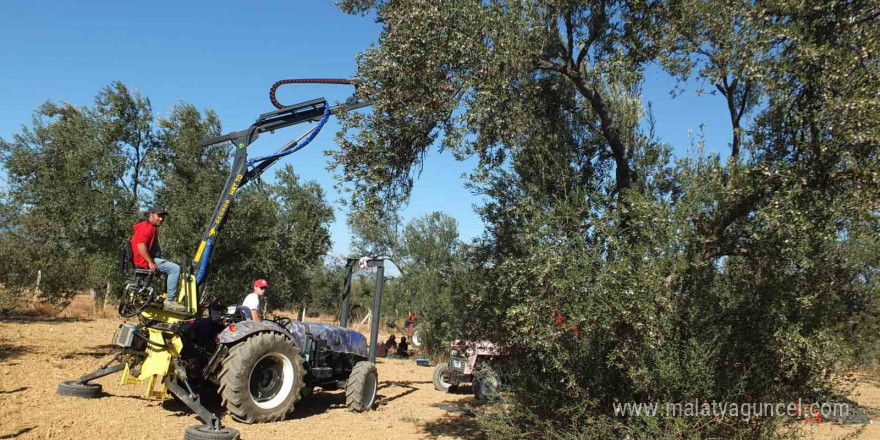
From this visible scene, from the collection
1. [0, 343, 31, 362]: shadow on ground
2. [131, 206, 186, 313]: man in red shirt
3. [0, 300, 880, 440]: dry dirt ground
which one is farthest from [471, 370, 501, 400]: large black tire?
[0, 343, 31, 362]: shadow on ground

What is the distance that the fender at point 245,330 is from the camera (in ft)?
23.4

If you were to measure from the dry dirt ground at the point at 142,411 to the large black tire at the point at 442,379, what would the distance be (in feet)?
0.71

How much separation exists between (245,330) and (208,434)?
5.85ft

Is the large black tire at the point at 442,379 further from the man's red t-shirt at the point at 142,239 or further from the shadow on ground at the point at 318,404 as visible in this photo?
the man's red t-shirt at the point at 142,239

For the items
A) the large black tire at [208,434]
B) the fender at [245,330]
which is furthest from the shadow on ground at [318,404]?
the large black tire at [208,434]

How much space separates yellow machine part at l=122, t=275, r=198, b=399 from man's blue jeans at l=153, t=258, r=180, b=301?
0.49 feet

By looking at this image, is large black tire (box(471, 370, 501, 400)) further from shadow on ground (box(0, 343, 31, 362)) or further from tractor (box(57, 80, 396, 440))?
shadow on ground (box(0, 343, 31, 362))

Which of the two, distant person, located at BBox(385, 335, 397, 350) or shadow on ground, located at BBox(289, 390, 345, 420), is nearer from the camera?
shadow on ground, located at BBox(289, 390, 345, 420)

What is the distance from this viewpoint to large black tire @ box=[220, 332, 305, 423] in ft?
22.5

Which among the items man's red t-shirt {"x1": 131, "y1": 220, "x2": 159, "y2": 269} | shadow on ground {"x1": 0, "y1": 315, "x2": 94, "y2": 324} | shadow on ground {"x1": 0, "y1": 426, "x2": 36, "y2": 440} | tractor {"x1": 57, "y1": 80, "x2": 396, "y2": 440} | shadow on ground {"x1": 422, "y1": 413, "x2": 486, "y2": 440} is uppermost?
man's red t-shirt {"x1": 131, "y1": 220, "x2": 159, "y2": 269}

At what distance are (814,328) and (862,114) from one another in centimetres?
248

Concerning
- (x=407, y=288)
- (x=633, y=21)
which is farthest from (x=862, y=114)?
(x=407, y=288)

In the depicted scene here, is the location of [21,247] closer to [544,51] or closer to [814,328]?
[544,51]

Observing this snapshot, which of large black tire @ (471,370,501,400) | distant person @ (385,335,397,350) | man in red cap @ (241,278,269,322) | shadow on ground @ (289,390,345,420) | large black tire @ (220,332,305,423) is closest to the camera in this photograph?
large black tire @ (220,332,305,423)
